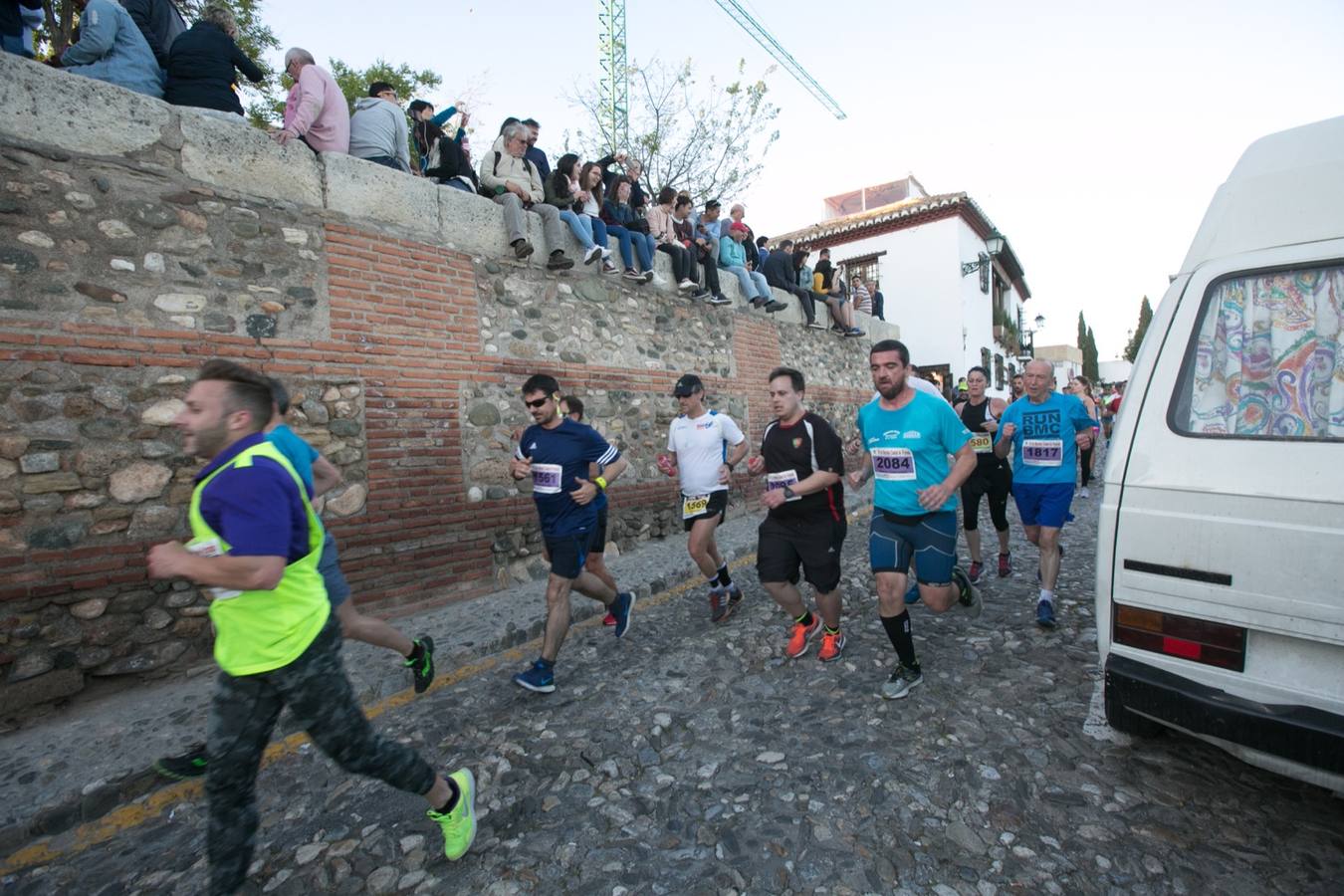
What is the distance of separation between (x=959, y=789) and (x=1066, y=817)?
0.38 metres

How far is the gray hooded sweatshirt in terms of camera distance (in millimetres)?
5684

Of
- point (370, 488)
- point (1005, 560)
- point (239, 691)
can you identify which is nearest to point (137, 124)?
point (370, 488)

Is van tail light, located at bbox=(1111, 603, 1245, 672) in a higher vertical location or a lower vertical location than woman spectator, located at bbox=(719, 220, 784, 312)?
lower

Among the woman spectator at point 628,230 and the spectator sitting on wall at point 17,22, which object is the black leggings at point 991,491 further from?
the spectator sitting on wall at point 17,22

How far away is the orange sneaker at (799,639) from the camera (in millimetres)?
4039

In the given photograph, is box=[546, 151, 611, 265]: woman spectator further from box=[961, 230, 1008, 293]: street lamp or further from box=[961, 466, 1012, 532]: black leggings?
box=[961, 230, 1008, 293]: street lamp

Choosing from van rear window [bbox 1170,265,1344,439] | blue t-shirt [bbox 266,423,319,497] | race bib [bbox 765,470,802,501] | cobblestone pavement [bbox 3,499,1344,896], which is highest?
van rear window [bbox 1170,265,1344,439]

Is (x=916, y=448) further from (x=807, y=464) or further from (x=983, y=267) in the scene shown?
(x=983, y=267)

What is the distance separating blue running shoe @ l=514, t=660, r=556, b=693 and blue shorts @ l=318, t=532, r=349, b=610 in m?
1.12

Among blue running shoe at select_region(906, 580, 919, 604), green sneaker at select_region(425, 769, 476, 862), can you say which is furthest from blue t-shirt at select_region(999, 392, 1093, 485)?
green sneaker at select_region(425, 769, 476, 862)

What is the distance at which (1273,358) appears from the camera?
6.98ft

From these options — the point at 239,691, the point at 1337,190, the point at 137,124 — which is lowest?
the point at 239,691

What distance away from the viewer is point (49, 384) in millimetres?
3637

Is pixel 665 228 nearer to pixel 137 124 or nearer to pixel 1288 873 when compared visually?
pixel 137 124
